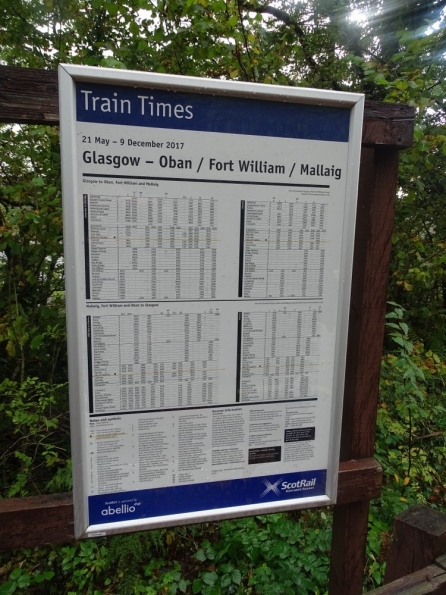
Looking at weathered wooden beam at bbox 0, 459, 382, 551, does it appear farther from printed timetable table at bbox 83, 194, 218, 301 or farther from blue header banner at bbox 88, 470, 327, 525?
printed timetable table at bbox 83, 194, 218, 301

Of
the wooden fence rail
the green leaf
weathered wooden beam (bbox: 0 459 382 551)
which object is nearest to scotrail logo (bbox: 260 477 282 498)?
the wooden fence rail

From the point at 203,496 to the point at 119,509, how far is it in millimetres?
278

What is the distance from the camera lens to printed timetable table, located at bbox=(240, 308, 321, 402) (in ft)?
4.43

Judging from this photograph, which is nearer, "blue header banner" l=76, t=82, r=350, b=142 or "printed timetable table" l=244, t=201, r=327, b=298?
"blue header banner" l=76, t=82, r=350, b=142

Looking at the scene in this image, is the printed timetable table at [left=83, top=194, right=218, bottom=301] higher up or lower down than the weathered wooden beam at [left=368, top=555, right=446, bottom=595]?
higher up

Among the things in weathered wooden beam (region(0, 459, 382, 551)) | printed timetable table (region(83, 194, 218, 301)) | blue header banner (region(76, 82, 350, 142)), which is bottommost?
weathered wooden beam (region(0, 459, 382, 551))

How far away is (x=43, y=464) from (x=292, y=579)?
1.94 metres

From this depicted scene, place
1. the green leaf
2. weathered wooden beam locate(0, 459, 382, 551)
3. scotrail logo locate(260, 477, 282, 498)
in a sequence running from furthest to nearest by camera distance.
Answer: the green leaf
scotrail logo locate(260, 477, 282, 498)
weathered wooden beam locate(0, 459, 382, 551)

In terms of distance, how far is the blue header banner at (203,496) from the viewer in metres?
1.29

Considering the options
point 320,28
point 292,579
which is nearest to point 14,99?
point 292,579

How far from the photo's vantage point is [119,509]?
4.24ft

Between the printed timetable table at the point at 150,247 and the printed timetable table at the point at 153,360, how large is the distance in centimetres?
8

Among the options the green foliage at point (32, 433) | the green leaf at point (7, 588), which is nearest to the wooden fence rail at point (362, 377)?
the green leaf at point (7, 588)

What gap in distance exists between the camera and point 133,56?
114 inches
